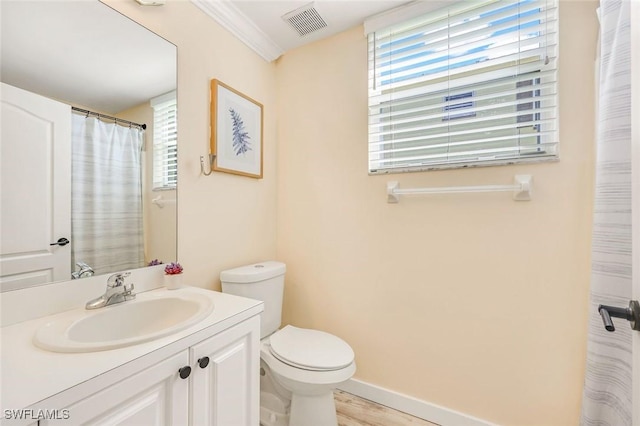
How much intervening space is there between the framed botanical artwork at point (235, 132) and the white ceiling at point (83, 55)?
26 centimetres

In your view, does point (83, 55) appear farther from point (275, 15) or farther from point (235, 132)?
point (275, 15)

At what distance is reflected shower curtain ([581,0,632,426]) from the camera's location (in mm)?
920

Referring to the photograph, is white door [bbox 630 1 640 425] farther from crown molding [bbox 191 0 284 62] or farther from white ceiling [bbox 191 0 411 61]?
crown molding [bbox 191 0 284 62]

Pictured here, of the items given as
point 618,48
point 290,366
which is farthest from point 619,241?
point 290,366

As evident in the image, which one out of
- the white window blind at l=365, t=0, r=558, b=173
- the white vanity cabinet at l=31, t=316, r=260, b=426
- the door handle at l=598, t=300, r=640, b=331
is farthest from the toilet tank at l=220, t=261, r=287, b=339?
the door handle at l=598, t=300, r=640, b=331

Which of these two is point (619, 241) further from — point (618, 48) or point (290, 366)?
point (290, 366)

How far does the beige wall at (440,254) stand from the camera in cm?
118

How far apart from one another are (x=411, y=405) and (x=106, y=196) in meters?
1.83

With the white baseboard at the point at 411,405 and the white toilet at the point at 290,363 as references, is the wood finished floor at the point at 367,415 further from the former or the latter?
the white toilet at the point at 290,363

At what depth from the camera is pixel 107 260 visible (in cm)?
107

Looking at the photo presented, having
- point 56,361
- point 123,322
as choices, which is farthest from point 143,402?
point 123,322

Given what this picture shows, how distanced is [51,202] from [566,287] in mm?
2069

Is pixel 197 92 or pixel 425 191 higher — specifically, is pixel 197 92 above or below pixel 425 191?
above

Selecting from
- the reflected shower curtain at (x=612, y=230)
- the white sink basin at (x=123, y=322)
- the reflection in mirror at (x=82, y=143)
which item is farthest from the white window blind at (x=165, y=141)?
the reflected shower curtain at (x=612, y=230)
